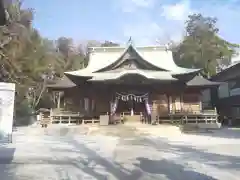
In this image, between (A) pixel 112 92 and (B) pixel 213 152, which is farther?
(A) pixel 112 92

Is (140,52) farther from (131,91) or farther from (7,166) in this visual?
(7,166)

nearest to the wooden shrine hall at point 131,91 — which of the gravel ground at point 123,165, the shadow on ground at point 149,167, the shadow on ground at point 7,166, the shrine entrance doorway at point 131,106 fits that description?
the shrine entrance doorway at point 131,106

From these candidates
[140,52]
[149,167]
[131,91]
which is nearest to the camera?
[149,167]

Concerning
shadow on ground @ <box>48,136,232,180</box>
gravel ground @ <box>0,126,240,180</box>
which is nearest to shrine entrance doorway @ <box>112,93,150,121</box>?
gravel ground @ <box>0,126,240,180</box>

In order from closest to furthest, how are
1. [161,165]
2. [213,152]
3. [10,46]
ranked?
[161,165] < [213,152] < [10,46]

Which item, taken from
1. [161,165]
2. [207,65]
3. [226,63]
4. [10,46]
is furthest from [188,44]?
[161,165]

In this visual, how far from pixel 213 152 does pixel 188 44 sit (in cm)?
3187

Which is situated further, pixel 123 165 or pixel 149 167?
pixel 123 165

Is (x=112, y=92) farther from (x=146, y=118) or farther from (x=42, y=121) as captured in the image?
(x=42, y=121)

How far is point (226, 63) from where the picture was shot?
44.1 metres

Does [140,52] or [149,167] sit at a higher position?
[140,52]

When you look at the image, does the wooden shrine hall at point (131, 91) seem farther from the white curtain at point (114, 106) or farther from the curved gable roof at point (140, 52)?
the curved gable roof at point (140, 52)

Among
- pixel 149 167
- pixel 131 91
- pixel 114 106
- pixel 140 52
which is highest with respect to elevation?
pixel 140 52

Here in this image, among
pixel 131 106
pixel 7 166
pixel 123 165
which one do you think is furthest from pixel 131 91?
pixel 7 166
